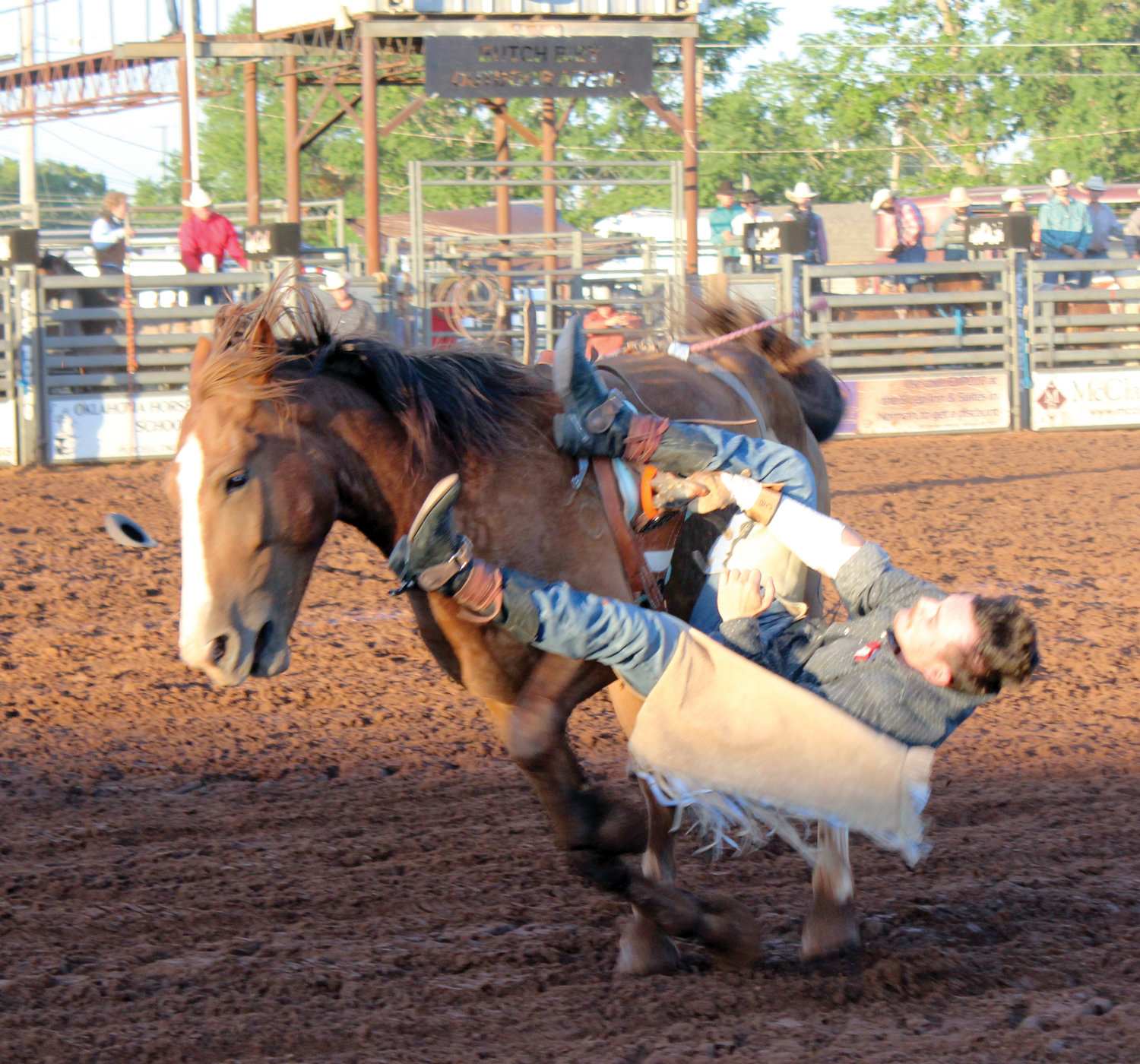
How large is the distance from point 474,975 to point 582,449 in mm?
1252

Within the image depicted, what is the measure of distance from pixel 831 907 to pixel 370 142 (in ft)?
45.6

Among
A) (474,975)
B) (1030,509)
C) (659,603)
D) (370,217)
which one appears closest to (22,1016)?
(474,975)

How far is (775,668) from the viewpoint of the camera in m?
3.08

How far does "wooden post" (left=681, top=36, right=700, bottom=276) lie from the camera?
627 inches

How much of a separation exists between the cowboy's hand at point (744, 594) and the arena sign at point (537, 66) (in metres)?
13.2

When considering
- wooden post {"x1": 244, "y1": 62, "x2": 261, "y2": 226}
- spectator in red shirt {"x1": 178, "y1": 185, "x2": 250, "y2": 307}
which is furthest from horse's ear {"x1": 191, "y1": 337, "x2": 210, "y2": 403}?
wooden post {"x1": 244, "y1": 62, "x2": 261, "y2": 226}

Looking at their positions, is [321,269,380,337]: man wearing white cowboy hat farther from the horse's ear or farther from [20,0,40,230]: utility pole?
[20,0,40,230]: utility pole

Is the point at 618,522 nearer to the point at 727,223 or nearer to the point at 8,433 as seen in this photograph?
the point at 8,433

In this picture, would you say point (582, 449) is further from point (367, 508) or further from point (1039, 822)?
point (1039, 822)

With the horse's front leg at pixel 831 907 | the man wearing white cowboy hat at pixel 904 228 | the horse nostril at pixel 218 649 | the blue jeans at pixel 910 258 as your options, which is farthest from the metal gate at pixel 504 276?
the horse nostril at pixel 218 649

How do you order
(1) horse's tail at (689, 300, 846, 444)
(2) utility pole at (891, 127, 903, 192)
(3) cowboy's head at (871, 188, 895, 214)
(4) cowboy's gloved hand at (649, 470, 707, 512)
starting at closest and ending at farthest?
1. (4) cowboy's gloved hand at (649, 470, 707, 512)
2. (1) horse's tail at (689, 300, 846, 444)
3. (3) cowboy's head at (871, 188, 895, 214)
4. (2) utility pole at (891, 127, 903, 192)

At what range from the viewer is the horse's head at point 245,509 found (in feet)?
8.41

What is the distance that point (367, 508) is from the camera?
290 cm

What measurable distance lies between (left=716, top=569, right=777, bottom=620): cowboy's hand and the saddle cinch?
0.43 feet
